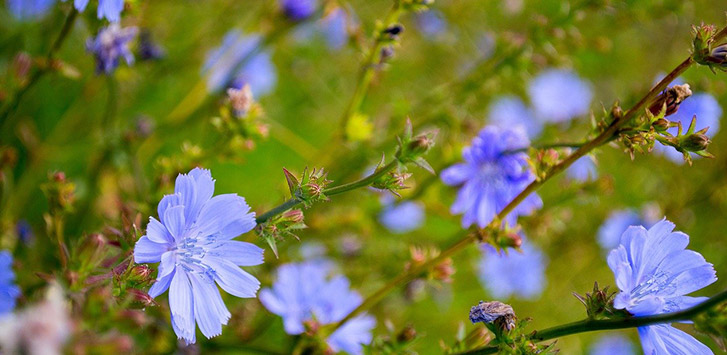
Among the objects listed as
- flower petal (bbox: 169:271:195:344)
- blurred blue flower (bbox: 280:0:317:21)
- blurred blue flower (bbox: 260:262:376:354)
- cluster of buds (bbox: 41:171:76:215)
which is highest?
blurred blue flower (bbox: 280:0:317:21)

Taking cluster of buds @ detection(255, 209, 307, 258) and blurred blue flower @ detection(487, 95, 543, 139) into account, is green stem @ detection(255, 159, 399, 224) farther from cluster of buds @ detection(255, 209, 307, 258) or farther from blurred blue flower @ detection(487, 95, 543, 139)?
blurred blue flower @ detection(487, 95, 543, 139)

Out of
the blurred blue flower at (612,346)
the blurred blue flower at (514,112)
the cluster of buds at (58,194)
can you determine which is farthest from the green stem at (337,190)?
the blurred blue flower at (612,346)

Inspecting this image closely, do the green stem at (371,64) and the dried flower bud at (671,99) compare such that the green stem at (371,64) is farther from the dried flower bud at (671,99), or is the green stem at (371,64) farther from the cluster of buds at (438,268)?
the dried flower bud at (671,99)

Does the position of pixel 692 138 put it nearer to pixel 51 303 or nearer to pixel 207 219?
pixel 207 219

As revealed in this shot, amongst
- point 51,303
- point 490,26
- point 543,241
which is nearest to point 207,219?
point 51,303

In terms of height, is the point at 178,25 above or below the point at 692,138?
below


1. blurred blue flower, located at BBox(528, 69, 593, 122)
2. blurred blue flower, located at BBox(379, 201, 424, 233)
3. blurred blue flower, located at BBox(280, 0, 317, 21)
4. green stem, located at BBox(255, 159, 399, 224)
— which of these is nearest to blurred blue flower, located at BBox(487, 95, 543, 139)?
blurred blue flower, located at BBox(528, 69, 593, 122)

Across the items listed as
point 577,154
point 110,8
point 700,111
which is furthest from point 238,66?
point 700,111
